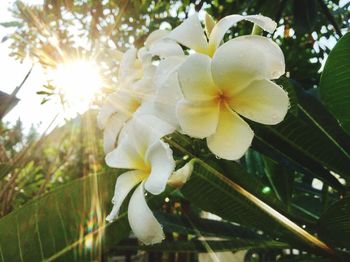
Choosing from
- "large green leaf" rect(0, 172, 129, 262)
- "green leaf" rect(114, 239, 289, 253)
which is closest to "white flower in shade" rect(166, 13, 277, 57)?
"large green leaf" rect(0, 172, 129, 262)

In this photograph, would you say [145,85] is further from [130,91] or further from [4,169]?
[4,169]

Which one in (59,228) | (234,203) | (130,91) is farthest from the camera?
(234,203)

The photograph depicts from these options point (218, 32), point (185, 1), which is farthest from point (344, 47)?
point (185, 1)

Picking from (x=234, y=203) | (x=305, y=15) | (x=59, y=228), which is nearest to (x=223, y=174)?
(x=234, y=203)

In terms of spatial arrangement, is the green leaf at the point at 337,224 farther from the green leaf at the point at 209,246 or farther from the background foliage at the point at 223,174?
the green leaf at the point at 209,246

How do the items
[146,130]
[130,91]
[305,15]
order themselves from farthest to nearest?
[305,15]
[130,91]
[146,130]

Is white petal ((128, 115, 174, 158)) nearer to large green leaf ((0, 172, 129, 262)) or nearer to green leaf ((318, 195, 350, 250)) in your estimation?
large green leaf ((0, 172, 129, 262))

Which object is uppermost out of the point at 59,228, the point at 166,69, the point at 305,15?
the point at 305,15

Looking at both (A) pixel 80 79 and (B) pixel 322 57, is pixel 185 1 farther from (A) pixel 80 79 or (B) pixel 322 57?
(B) pixel 322 57

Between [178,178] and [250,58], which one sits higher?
[250,58]
